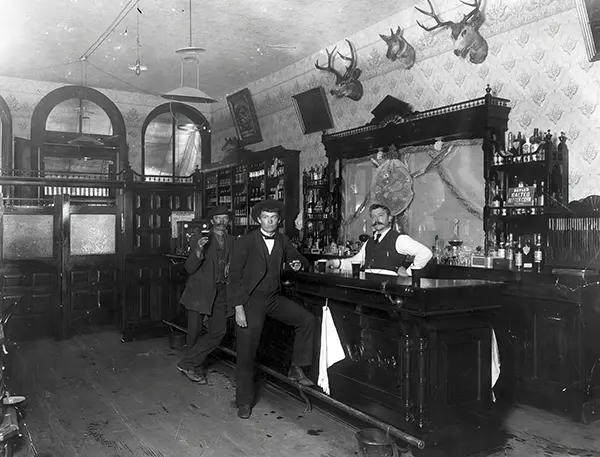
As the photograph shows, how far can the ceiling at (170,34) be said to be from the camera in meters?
6.79

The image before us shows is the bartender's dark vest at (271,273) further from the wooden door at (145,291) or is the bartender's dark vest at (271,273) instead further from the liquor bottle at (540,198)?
the wooden door at (145,291)

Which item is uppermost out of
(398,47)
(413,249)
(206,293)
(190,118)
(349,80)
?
(190,118)

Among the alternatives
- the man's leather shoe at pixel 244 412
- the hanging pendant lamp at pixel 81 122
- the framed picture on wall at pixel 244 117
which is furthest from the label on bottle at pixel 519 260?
the hanging pendant lamp at pixel 81 122

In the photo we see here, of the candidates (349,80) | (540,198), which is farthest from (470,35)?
(349,80)

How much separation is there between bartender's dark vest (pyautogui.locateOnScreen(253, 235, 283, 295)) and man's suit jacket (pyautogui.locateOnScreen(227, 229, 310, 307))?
0.01 m

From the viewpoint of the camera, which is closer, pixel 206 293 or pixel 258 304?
pixel 258 304

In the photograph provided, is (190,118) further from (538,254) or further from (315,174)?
(538,254)

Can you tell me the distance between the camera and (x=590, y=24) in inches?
188

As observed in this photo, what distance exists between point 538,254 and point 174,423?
136 inches

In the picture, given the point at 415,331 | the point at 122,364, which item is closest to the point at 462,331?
the point at 415,331

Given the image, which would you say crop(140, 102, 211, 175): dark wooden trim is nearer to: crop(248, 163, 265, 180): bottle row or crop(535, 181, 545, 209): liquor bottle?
crop(248, 163, 265, 180): bottle row

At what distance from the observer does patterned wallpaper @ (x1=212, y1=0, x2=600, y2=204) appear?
4.97 m

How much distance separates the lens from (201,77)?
9.93m

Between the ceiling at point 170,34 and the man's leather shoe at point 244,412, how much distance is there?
186 inches
